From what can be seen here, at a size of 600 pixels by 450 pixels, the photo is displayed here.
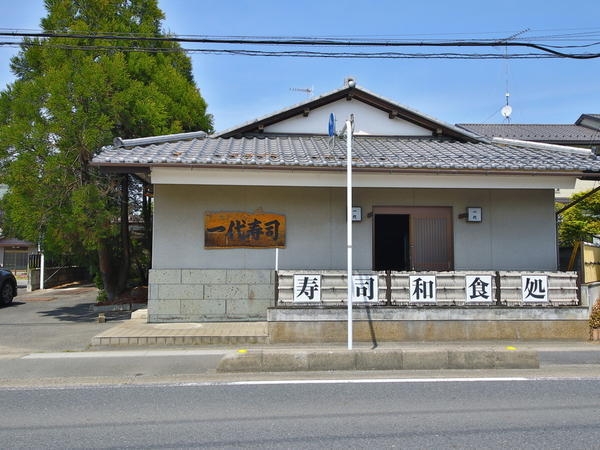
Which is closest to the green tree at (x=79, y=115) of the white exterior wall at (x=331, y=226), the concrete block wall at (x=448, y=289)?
the white exterior wall at (x=331, y=226)

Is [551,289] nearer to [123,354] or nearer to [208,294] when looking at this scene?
[208,294]

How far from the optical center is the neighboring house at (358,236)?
9680mm

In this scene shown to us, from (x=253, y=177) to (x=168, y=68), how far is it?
6391mm

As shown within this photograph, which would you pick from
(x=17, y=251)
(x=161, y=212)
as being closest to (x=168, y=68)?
(x=161, y=212)

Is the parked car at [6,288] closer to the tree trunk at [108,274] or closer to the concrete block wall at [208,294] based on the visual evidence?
the tree trunk at [108,274]

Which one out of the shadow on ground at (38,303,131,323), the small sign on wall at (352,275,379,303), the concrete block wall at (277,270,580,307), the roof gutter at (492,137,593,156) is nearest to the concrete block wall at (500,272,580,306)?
the concrete block wall at (277,270,580,307)

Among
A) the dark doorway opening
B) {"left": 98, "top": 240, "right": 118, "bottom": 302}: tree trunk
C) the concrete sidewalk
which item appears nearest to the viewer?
the concrete sidewalk

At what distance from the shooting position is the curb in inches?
300

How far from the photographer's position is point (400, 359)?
7.71 m

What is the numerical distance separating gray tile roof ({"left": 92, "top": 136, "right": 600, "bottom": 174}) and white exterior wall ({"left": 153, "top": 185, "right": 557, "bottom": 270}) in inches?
32.0

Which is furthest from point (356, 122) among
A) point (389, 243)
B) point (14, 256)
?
point (14, 256)

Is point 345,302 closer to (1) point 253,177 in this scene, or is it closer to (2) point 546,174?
(1) point 253,177

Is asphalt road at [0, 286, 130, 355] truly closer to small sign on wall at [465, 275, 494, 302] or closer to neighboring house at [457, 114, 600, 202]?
small sign on wall at [465, 275, 494, 302]

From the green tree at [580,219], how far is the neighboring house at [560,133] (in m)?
7.67
